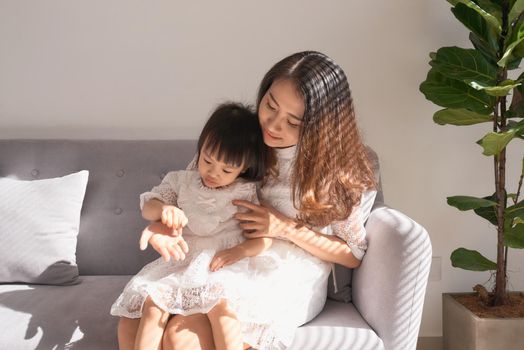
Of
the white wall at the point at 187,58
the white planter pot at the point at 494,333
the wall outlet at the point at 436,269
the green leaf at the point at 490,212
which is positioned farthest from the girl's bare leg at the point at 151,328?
the wall outlet at the point at 436,269

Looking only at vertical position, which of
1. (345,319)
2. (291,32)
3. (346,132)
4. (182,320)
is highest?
(291,32)

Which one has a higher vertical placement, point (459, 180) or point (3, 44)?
point (3, 44)

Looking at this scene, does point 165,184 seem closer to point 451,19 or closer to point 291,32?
point 291,32

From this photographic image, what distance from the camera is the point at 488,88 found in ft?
6.60

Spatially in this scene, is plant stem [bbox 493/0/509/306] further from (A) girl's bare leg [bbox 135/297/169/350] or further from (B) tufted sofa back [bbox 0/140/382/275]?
(A) girl's bare leg [bbox 135/297/169/350]

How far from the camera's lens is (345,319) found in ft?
5.73

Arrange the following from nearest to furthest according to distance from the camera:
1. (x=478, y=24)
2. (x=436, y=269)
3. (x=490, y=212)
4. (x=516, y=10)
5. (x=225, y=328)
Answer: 1. (x=225, y=328)
2. (x=516, y=10)
3. (x=478, y=24)
4. (x=490, y=212)
5. (x=436, y=269)

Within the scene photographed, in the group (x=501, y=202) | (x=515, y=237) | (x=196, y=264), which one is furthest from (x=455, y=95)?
(x=196, y=264)

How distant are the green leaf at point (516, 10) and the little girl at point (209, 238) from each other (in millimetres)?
953

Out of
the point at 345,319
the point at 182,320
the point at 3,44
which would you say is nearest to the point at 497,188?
the point at 345,319

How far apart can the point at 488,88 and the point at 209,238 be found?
1.03 metres

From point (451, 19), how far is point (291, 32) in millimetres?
633

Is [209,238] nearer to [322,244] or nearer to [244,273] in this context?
[244,273]

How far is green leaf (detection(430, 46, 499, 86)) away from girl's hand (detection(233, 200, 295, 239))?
0.83 m
